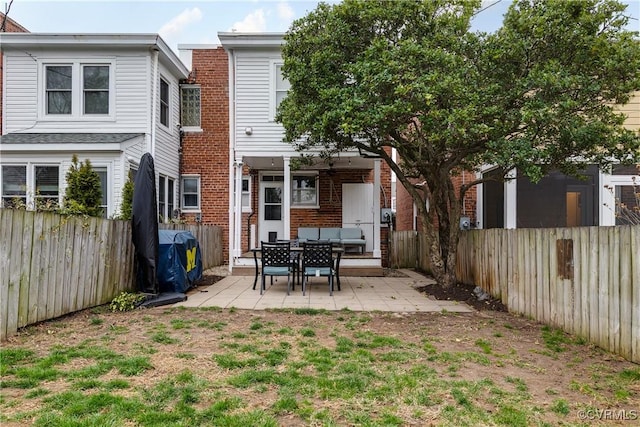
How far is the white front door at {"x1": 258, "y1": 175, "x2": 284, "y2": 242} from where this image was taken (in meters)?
12.9

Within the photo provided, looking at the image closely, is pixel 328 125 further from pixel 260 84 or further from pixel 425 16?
pixel 260 84

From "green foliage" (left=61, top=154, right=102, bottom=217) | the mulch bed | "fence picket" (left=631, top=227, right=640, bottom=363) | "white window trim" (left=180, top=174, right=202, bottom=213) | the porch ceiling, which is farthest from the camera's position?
"white window trim" (left=180, top=174, right=202, bottom=213)

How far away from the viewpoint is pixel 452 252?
26.8ft

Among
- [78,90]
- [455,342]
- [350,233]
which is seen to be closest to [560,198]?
[350,233]

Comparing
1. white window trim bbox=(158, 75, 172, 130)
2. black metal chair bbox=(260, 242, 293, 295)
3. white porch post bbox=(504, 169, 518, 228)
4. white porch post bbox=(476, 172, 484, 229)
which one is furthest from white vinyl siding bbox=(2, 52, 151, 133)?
white porch post bbox=(504, 169, 518, 228)

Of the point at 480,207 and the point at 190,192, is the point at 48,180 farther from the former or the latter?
the point at 480,207

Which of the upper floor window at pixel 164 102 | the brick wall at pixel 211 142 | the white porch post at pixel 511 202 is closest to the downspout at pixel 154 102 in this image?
the upper floor window at pixel 164 102

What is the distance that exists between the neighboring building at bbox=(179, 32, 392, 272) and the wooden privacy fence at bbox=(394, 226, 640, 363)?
14.5 feet

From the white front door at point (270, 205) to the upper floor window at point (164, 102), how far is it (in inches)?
136

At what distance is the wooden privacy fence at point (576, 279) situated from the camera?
4.14 m

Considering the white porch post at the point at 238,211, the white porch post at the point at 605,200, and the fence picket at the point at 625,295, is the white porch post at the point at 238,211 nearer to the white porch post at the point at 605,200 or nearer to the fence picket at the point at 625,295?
the fence picket at the point at 625,295

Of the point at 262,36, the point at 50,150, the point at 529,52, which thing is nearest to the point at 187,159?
the point at 50,150

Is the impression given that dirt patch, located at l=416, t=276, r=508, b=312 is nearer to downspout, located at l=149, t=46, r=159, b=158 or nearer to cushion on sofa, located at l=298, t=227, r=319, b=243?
cushion on sofa, located at l=298, t=227, r=319, b=243

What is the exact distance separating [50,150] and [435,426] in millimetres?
11081
